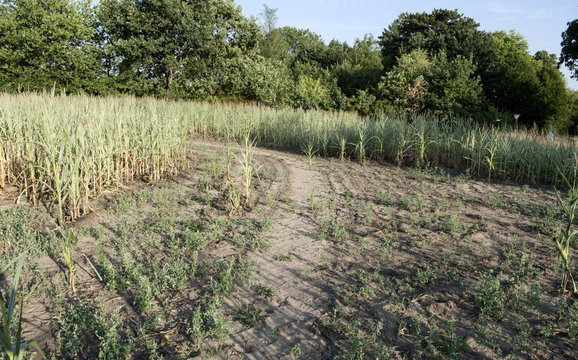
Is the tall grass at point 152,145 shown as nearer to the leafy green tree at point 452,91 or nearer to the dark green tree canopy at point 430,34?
the leafy green tree at point 452,91

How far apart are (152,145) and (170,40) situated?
1666 cm

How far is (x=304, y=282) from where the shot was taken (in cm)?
312

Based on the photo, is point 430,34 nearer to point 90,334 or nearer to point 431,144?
point 431,144

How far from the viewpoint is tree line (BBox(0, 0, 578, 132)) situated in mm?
18359

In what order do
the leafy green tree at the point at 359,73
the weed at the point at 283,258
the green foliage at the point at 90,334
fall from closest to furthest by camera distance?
the green foliage at the point at 90,334 < the weed at the point at 283,258 < the leafy green tree at the point at 359,73

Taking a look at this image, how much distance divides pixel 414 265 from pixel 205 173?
4.16 m

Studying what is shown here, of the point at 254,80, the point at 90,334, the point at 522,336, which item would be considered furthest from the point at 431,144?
the point at 254,80

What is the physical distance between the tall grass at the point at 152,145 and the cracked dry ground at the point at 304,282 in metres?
0.61

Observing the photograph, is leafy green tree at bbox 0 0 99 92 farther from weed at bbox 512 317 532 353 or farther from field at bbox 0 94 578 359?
weed at bbox 512 317 532 353

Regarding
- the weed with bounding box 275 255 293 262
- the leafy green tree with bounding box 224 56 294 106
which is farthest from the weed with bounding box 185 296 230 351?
the leafy green tree with bounding box 224 56 294 106

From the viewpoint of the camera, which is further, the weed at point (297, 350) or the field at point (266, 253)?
the field at point (266, 253)

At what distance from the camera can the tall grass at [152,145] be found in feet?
14.3

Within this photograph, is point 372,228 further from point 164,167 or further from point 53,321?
point 164,167

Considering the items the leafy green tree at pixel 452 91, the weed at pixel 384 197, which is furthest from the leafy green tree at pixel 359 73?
the weed at pixel 384 197
